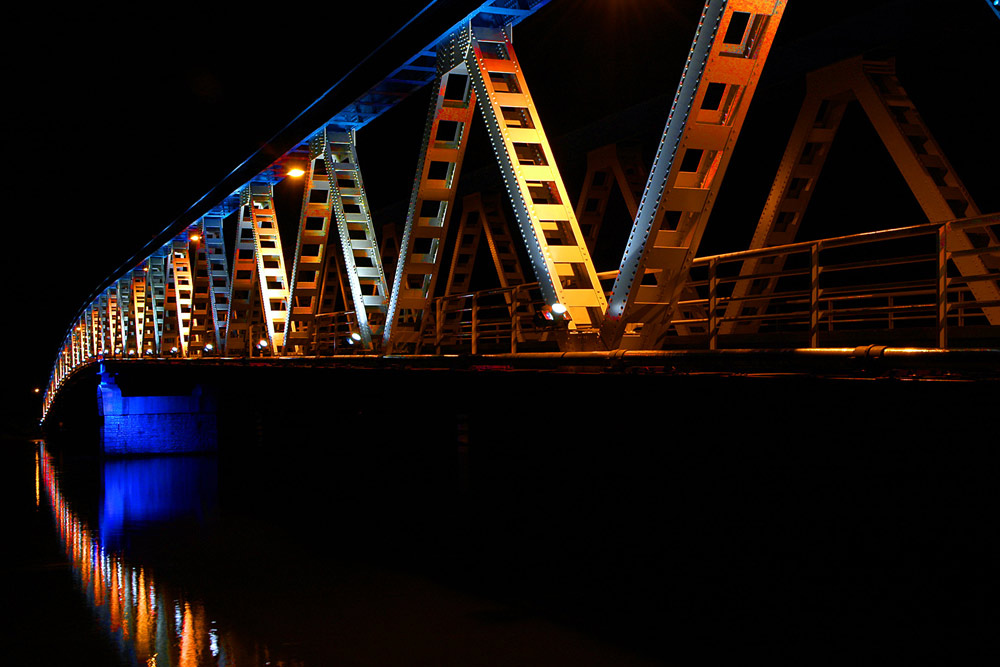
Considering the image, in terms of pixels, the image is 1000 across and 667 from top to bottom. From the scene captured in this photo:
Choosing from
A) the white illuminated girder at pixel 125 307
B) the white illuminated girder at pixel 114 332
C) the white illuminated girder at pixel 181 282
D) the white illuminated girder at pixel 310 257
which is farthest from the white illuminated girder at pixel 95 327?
the white illuminated girder at pixel 310 257

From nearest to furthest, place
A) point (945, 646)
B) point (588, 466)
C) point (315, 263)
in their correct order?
point (945, 646), point (588, 466), point (315, 263)

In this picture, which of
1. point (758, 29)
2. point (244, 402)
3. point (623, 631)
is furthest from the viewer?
point (244, 402)

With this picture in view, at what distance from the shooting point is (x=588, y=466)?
1074cm

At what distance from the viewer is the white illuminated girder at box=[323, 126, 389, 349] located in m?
14.8

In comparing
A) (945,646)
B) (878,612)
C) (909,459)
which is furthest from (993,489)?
(878,612)

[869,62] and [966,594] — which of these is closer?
[966,594]

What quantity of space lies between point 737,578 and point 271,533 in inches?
509

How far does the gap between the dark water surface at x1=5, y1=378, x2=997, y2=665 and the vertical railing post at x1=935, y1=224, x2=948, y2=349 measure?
360mm

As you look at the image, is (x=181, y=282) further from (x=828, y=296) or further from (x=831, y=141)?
(x=828, y=296)

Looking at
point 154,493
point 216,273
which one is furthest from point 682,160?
point 154,493

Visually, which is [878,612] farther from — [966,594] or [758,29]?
[758,29]

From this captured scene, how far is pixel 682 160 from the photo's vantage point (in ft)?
25.3

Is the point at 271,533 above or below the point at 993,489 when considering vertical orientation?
below

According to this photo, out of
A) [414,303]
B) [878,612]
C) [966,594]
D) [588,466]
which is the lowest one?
[878,612]
